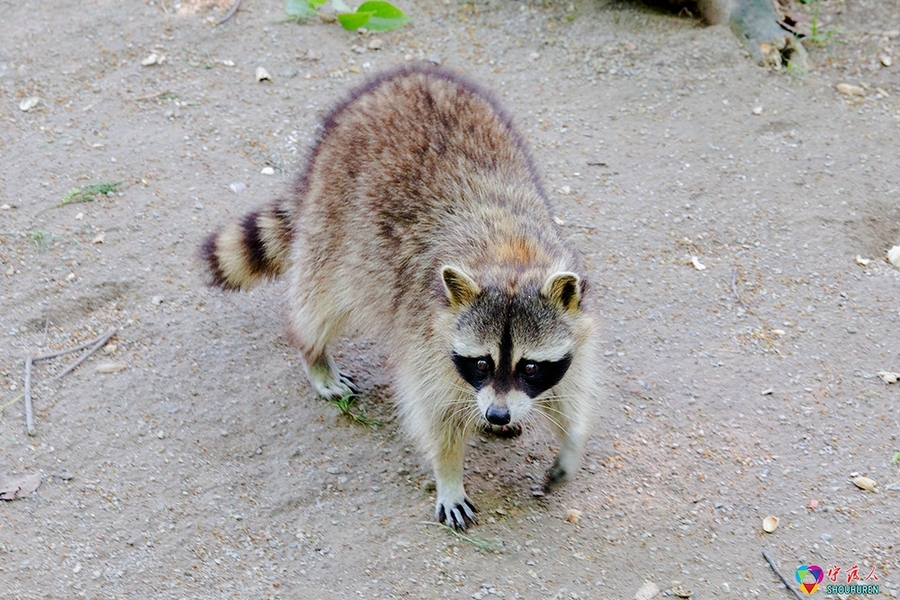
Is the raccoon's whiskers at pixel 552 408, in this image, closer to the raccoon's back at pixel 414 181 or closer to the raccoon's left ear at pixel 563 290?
the raccoon's left ear at pixel 563 290

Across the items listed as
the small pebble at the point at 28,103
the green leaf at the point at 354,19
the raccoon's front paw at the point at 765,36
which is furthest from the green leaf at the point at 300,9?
the raccoon's front paw at the point at 765,36

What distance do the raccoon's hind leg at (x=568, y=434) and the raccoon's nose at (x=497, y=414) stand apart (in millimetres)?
475

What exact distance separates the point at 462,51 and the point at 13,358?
3.60 meters

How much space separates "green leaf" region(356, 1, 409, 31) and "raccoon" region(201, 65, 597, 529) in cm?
238

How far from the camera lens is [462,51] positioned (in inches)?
252

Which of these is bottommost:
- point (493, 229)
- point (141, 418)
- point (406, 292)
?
point (141, 418)

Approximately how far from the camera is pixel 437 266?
3.65 m

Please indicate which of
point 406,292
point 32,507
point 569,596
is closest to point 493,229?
point 406,292

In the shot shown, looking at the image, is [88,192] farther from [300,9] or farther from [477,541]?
[477,541]

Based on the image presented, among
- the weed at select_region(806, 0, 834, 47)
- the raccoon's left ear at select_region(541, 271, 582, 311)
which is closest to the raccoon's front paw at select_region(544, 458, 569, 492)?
the raccoon's left ear at select_region(541, 271, 582, 311)

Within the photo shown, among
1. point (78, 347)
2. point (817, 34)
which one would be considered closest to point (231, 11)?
point (78, 347)

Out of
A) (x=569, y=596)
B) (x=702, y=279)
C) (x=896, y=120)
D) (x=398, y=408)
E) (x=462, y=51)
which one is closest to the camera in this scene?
(x=569, y=596)

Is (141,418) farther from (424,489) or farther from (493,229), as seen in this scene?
(493,229)

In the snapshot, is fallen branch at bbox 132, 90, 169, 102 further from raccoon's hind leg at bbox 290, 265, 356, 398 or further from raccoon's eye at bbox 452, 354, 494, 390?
raccoon's eye at bbox 452, 354, 494, 390
